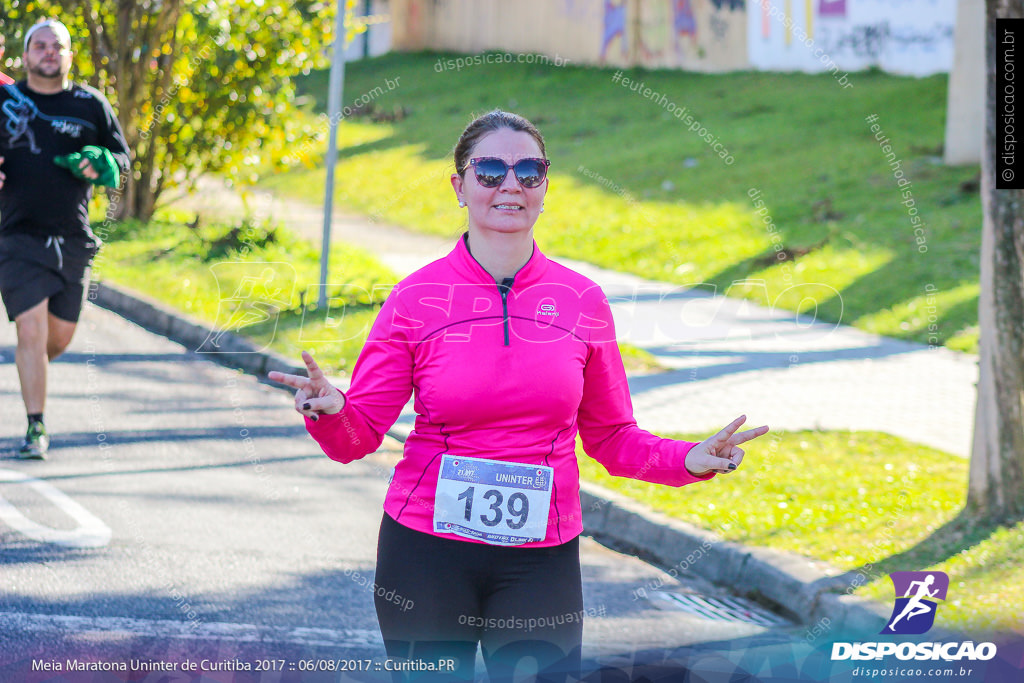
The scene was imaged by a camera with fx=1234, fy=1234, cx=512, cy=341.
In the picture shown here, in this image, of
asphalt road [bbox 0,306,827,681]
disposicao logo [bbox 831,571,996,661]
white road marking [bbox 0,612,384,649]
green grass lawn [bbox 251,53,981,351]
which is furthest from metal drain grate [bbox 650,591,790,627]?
green grass lawn [bbox 251,53,981,351]

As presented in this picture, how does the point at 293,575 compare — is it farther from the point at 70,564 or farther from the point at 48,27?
the point at 48,27

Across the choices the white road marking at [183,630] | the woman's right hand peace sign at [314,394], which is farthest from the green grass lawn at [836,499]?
the woman's right hand peace sign at [314,394]

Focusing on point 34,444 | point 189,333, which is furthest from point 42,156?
point 189,333

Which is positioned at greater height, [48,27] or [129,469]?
[48,27]

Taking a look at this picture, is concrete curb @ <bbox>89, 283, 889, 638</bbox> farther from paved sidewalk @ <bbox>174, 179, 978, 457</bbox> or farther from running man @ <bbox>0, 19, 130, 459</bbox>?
running man @ <bbox>0, 19, 130, 459</bbox>

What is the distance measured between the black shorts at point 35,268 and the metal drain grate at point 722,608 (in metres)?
3.37

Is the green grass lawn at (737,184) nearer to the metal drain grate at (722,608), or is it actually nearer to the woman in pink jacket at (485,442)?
the metal drain grate at (722,608)

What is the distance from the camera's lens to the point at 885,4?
22.1 metres

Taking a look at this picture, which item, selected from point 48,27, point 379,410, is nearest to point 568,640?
point 379,410

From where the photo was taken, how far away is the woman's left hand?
2.95 m

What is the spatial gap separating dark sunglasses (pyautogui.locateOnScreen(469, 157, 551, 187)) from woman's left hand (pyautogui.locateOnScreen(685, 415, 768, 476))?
2.49 ft

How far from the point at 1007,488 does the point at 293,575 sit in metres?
3.23

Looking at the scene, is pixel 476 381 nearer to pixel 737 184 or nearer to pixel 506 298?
pixel 506 298

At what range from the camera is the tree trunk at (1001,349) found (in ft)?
18.5
